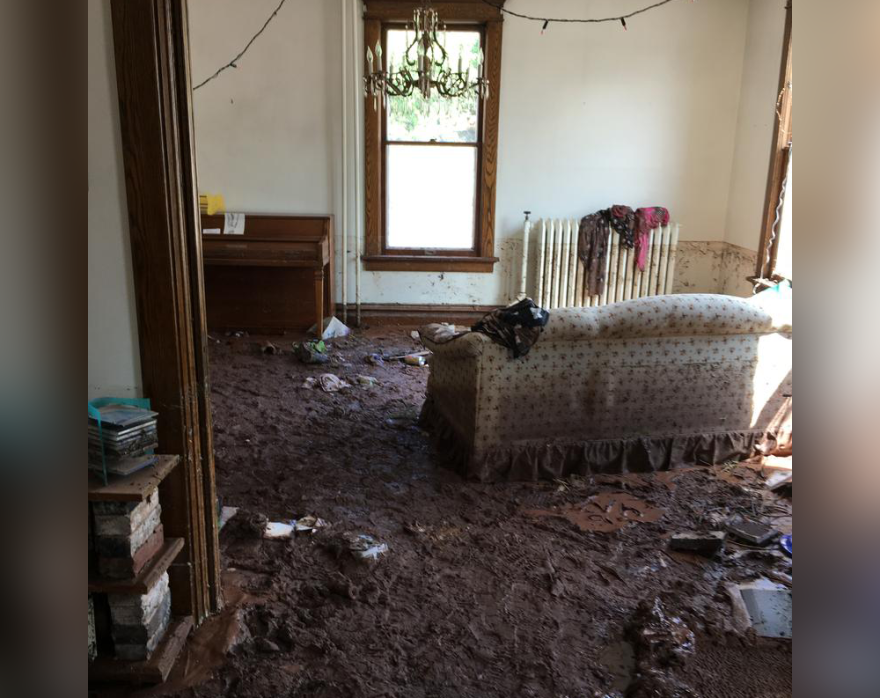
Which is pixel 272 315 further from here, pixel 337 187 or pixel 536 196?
pixel 536 196

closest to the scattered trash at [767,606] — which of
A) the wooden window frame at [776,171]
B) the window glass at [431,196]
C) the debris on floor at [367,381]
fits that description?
the debris on floor at [367,381]

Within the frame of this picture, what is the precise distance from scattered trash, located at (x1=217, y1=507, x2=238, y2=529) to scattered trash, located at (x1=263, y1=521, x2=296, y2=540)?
0.61 ft

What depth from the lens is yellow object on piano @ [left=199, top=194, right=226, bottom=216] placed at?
635 centimetres

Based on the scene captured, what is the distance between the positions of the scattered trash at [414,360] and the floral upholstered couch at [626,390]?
1.75 meters

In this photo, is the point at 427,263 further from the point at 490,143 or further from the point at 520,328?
the point at 520,328

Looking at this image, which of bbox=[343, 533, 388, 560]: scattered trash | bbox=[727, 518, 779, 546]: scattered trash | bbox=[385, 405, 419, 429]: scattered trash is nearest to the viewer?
bbox=[343, 533, 388, 560]: scattered trash

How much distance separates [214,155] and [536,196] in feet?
9.72

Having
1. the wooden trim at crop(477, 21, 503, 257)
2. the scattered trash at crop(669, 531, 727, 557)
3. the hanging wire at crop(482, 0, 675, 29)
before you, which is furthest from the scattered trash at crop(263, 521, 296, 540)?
the hanging wire at crop(482, 0, 675, 29)

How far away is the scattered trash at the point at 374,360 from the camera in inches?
228

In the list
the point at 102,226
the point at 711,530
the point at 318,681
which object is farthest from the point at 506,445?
the point at 102,226

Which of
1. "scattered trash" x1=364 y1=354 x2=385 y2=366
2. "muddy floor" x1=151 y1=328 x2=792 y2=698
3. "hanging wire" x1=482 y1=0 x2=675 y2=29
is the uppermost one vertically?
"hanging wire" x1=482 y1=0 x2=675 y2=29

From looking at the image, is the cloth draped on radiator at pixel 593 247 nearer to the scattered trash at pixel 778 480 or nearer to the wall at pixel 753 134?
the wall at pixel 753 134

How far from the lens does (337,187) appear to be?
261 inches

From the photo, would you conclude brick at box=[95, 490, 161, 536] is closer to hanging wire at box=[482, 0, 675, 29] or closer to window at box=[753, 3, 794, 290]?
window at box=[753, 3, 794, 290]
